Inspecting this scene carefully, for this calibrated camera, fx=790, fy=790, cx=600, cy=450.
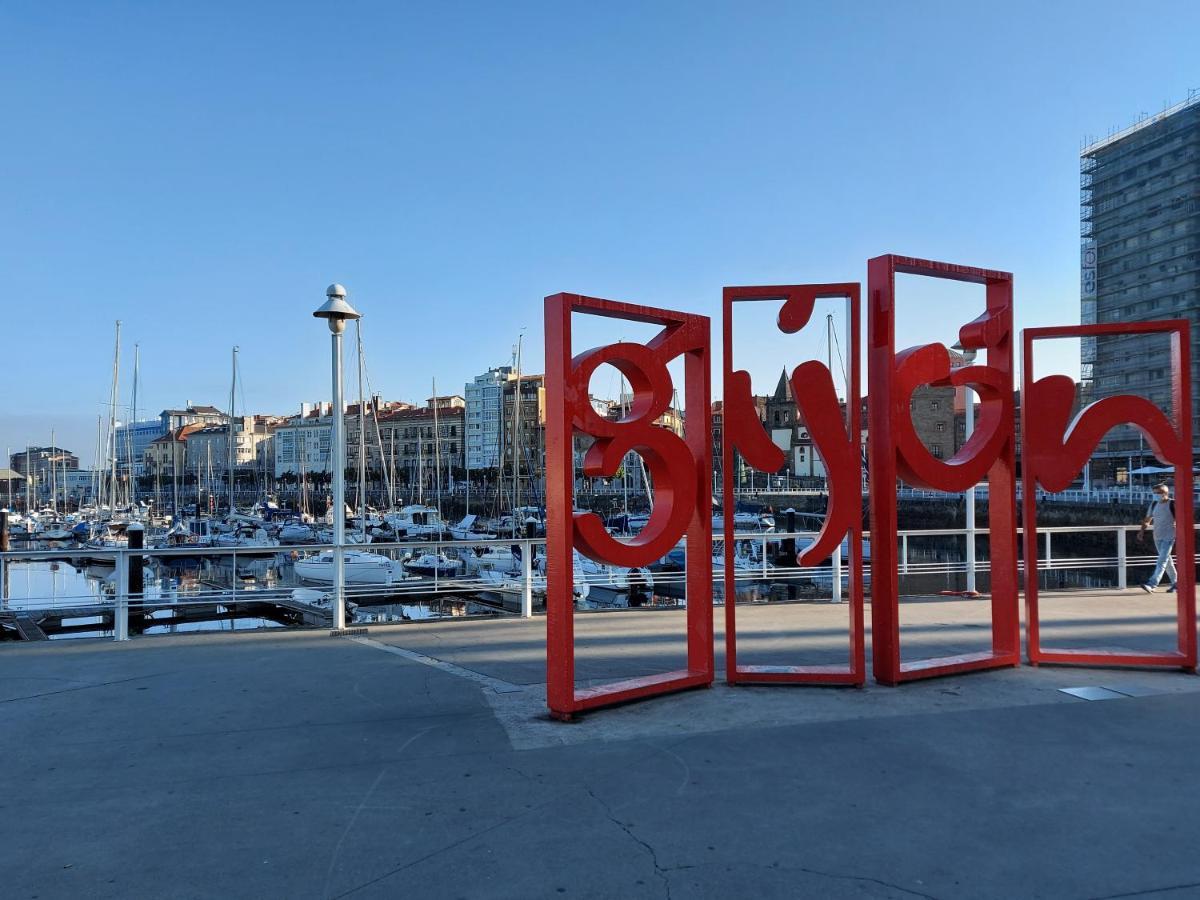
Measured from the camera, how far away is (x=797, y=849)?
3.94m

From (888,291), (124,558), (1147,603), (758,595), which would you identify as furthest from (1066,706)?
(758,595)

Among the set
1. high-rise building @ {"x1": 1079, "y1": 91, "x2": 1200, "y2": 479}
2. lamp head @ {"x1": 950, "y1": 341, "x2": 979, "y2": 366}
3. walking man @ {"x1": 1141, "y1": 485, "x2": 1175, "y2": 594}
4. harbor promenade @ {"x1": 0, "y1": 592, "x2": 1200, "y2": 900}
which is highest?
high-rise building @ {"x1": 1079, "y1": 91, "x2": 1200, "y2": 479}

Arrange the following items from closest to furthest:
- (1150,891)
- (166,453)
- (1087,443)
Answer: (1150,891) → (1087,443) → (166,453)

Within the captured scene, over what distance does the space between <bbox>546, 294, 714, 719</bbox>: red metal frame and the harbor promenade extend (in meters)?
0.41

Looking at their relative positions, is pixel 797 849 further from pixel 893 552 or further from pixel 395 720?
pixel 893 552

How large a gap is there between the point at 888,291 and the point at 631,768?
4.89 m

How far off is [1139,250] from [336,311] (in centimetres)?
9255

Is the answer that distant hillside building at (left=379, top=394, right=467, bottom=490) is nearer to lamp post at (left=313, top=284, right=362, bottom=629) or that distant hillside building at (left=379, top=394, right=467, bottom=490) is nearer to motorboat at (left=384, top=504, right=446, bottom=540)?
motorboat at (left=384, top=504, right=446, bottom=540)

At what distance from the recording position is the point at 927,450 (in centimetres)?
753

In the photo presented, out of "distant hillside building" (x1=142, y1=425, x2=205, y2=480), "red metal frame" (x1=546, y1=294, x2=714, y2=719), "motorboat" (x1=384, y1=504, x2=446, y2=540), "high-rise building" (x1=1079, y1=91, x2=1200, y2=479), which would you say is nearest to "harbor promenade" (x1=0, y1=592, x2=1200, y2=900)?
"red metal frame" (x1=546, y1=294, x2=714, y2=719)

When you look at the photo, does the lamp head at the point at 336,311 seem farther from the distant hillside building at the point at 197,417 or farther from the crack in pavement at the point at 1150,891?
the distant hillside building at the point at 197,417

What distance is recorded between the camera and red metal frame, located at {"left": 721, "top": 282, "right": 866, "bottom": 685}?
7055mm

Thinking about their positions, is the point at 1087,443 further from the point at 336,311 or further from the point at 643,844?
the point at 336,311

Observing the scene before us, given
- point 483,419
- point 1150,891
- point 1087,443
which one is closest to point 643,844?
point 1150,891
